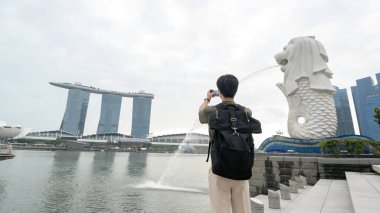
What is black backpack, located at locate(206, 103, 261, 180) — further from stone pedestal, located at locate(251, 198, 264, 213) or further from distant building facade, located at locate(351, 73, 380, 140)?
distant building facade, located at locate(351, 73, 380, 140)

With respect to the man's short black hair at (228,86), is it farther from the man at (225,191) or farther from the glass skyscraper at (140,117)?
the glass skyscraper at (140,117)

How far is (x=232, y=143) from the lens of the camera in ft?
5.59

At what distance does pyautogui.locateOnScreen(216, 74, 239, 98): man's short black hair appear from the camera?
6.82 feet

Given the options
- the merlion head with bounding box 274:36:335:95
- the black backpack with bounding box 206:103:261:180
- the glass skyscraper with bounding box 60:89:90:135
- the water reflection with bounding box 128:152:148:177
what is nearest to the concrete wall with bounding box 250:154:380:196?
→ the black backpack with bounding box 206:103:261:180

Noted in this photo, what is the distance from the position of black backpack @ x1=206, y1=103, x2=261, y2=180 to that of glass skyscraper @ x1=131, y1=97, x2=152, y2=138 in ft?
480

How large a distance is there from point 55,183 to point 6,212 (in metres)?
6.51

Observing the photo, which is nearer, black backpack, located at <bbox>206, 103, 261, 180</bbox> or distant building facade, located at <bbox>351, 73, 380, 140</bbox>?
black backpack, located at <bbox>206, 103, 261, 180</bbox>

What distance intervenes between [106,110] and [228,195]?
151 m

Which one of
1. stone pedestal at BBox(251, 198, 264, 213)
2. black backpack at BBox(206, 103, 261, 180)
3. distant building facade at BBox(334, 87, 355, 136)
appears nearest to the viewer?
black backpack at BBox(206, 103, 261, 180)

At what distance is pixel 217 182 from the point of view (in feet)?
6.09

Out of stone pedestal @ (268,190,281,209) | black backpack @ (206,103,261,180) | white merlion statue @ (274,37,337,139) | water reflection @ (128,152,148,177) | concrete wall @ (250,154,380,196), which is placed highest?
white merlion statue @ (274,37,337,139)

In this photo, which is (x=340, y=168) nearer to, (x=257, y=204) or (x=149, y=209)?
(x=257, y=204)

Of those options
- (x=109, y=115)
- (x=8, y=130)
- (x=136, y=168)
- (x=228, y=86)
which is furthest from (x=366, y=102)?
(x=109, y=115)

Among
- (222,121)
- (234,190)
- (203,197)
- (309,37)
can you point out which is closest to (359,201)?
(234,190)
